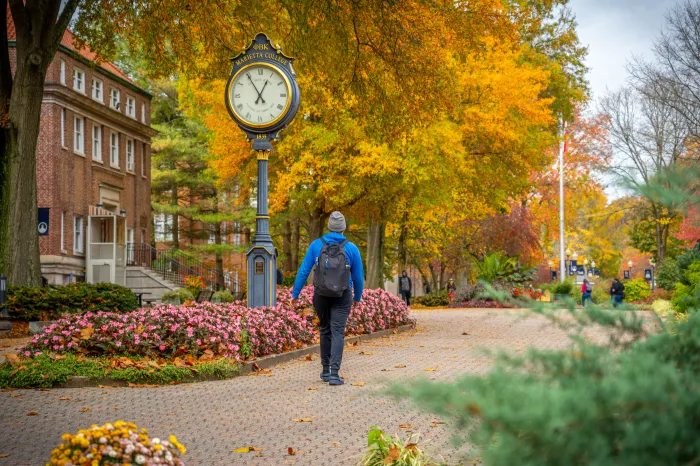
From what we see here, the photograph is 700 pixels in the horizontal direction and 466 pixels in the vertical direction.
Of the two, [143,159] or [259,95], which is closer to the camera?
[259,95]

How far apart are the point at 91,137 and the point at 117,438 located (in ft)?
119

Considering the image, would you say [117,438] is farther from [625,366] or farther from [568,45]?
[568,45]

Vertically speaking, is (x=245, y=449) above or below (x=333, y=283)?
below

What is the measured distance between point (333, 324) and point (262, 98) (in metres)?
6.43

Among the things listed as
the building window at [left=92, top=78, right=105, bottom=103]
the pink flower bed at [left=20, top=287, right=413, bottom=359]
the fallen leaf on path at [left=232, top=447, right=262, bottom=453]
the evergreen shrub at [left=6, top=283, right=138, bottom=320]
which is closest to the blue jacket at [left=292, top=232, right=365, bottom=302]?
the pink flower bed at [left=20, top=287, right=413, bottom=359]

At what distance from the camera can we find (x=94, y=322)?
11.9 metres

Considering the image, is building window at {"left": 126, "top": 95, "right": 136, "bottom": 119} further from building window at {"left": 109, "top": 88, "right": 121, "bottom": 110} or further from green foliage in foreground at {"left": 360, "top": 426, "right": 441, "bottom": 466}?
green foliage in foreground at {"left": 360, "top": 426, "right": 441, "bottom": 466}

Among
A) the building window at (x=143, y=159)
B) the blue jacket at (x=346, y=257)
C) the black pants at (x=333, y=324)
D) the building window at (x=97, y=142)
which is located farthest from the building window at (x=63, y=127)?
the black pants at (x=333, y=324)

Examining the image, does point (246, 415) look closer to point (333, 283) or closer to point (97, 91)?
point (333, 283)

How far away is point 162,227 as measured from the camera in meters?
56.5

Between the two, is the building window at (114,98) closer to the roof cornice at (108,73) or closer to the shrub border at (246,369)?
the roof cornice at (108,73)

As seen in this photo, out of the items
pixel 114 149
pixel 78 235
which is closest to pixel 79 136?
pixel 114 149

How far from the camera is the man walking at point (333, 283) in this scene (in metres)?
10.2

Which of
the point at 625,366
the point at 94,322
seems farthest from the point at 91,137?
the point at 625,366
